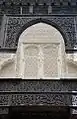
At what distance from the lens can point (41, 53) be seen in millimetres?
6473

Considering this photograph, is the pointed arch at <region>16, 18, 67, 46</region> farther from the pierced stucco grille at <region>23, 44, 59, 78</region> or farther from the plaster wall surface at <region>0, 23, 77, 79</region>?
the pierced stucco grille at <region>23, 44, 59, 78</region>

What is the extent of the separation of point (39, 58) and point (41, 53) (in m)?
0.16

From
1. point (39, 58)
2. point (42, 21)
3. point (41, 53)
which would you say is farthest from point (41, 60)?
point (42, 21)

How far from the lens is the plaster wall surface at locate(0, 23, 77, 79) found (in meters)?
6.15

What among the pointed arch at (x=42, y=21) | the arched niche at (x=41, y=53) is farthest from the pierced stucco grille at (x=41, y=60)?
the pointed arch at (x=42, y=21)

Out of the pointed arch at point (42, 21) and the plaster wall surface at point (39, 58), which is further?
the pointed arch at point (42, 21)

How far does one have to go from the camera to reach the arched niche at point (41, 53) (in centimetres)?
617

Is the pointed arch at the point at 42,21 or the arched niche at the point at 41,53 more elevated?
the pointed arch at the point at 42,21

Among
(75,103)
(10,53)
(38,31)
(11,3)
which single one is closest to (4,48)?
(10,53)

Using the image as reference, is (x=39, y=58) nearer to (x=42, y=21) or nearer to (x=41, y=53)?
(x=41, y=53)

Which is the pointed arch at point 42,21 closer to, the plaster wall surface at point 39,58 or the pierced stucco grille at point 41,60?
the plaster wall surface at point 39,58

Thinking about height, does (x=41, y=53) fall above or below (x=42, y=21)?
below

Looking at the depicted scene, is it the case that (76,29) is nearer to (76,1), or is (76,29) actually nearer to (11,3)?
(76,1)

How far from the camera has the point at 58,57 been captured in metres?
6.39
